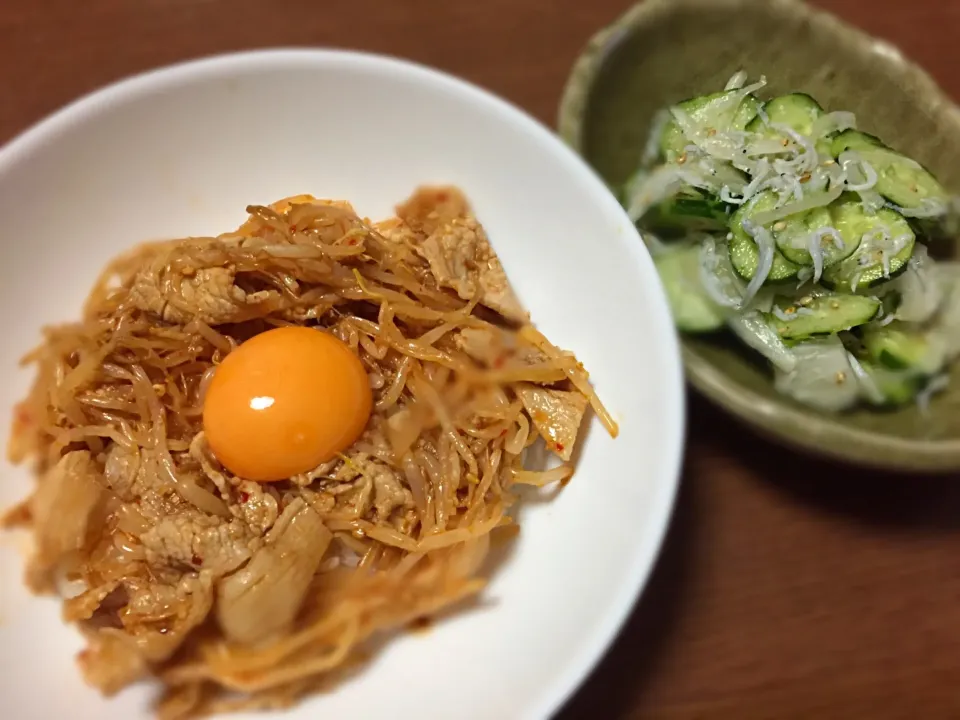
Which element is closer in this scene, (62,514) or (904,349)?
(62,514)

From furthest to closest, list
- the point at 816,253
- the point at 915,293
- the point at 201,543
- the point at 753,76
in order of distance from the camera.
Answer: the point at 753,76
the point at 915,293
the point at 816,253
the point at 201,543

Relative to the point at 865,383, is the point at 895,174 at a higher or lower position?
higher

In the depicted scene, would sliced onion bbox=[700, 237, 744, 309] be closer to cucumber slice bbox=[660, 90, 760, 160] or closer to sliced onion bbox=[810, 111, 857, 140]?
cucumber slice bbox=[660, 90, 760, 160]

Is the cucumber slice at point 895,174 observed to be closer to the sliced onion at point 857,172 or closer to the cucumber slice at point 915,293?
the sliced onion at point 857,172

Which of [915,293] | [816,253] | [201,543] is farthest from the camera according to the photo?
[915,293]

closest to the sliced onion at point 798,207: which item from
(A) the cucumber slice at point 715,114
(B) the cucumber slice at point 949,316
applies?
(A) the cucumber slice at point 715,114

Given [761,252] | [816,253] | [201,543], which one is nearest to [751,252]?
[761,252]

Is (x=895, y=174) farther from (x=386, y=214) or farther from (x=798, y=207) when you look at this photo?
(x=386, y=214)
